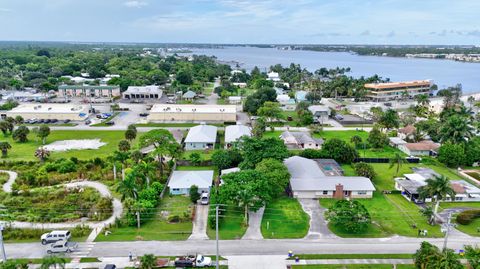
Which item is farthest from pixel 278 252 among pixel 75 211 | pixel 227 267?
pixel 75 211

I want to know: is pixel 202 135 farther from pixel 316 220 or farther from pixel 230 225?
pixel 316 220

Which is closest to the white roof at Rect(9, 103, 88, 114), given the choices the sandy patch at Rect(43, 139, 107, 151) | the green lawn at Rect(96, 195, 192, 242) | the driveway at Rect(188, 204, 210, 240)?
the sandy patch at Rect(43, 139, 107, 151)

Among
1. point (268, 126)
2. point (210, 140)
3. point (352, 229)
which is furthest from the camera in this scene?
point (268, 126)

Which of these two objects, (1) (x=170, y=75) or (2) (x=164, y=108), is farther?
(1) (x=170, y=75)

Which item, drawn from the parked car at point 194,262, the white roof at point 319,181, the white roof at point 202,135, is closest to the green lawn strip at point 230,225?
the parked car at point 194,262

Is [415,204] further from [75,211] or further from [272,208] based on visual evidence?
[75,211]

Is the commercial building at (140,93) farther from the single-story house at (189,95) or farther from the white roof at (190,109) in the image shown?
the white roof at (190,109)

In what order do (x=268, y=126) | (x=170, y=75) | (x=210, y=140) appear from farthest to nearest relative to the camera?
1. (x=170, y=75)
2. (x=268, y=126)
3. (x=210, y=140)
